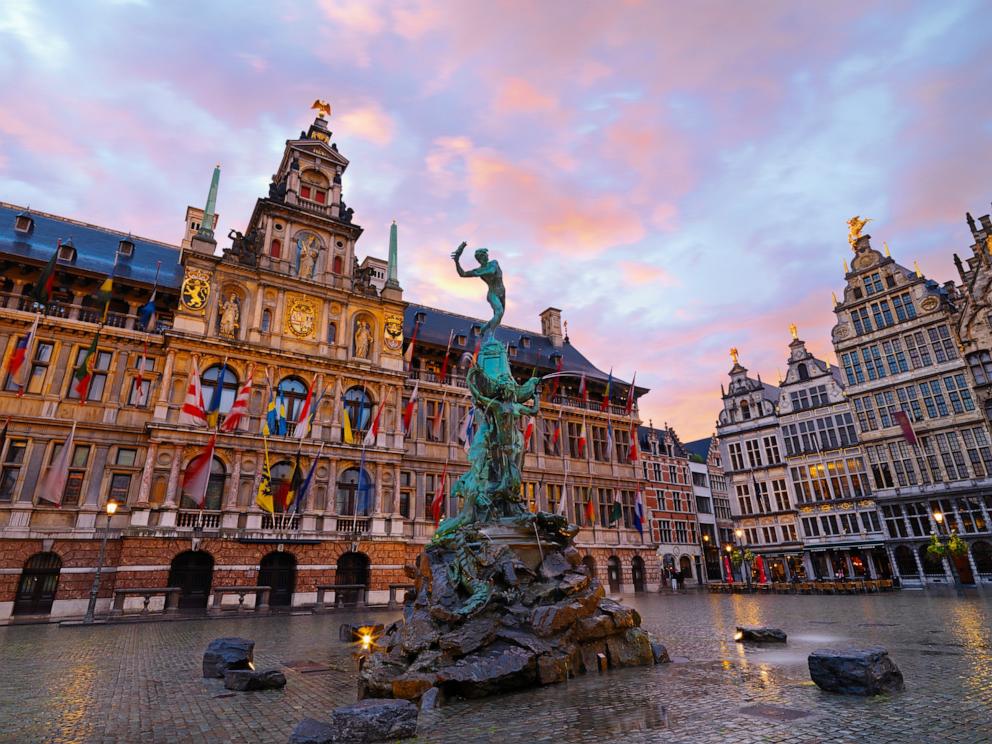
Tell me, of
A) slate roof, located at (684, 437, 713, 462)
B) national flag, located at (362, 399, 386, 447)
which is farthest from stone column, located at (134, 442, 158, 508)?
slate roof, located at (684, 437, 713, 462)

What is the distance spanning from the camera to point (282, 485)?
27688mm

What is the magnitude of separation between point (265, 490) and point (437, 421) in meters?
11.2

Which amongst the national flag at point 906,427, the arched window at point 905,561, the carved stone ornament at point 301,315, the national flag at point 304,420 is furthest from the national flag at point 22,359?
the arched window at point 905,561

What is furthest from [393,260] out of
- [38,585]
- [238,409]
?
[38,585]

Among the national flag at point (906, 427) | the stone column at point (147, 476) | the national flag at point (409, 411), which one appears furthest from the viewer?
the national flag at point (906, 427)

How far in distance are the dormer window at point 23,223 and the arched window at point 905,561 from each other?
5909cm

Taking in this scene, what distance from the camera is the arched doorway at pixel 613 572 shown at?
126 feet

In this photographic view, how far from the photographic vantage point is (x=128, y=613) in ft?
73.2

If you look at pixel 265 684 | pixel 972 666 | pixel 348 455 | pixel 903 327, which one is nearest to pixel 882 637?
pixel 972 666

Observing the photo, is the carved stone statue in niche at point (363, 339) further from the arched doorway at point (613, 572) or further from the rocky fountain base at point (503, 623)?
the arched doorway at point (613, 572)

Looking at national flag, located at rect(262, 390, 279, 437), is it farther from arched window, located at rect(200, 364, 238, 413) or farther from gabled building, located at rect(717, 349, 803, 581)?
gabled building, located at rect(717, 349, 803, 581)

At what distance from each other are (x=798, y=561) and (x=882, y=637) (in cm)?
3663

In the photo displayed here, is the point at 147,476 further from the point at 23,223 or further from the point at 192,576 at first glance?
the point at 23,223

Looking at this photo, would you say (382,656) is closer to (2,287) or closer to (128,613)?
(128,613)
